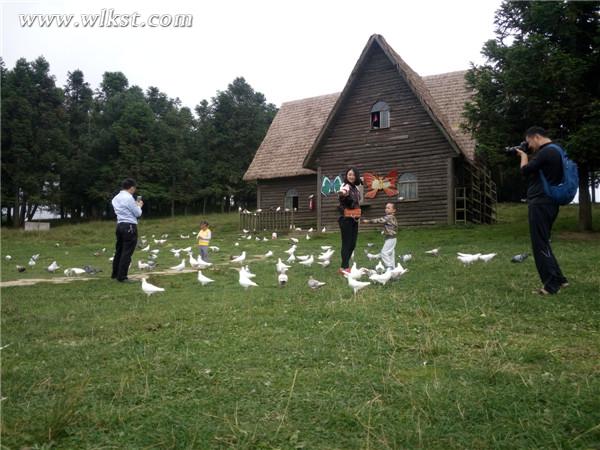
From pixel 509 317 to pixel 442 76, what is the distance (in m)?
23.9

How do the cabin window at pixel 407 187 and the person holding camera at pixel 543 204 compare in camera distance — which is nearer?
the person holding camera at pixel 543 204

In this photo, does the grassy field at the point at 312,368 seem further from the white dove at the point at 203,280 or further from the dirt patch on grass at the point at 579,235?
the dirt patch on grass at the point at 579,235

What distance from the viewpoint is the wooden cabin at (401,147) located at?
21234mm

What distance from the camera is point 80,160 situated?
50906 mm

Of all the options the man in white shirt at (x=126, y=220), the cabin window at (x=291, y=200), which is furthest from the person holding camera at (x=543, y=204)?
the cabin window at (x=291, y=200)

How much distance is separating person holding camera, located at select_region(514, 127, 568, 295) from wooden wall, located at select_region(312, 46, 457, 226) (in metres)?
14.5

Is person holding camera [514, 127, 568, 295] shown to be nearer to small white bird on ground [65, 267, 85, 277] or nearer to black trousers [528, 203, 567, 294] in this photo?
black trousers [528, 203, 567, 294]

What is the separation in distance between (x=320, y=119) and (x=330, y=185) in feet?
25.7

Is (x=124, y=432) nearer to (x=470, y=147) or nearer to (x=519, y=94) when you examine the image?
(x=519, y=94)

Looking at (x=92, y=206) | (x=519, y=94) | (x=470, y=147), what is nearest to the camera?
(x=519, y=94)

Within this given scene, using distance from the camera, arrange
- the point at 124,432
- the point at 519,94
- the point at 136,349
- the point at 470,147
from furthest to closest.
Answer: the point at 470,147 < the point at 519,94 < the point at 136,349 < the point at 124,432

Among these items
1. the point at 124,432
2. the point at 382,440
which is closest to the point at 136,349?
the point at 124,432

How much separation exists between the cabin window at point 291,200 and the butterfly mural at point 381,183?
23.2 feet

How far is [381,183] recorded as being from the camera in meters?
22.8
